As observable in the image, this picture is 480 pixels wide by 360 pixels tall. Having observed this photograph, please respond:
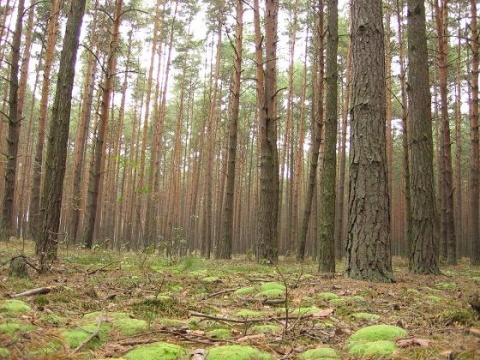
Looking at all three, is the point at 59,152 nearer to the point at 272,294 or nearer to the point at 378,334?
the point at 272,294

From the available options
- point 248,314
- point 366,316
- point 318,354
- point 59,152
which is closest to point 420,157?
point 366,316

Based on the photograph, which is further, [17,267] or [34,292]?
[17,267]

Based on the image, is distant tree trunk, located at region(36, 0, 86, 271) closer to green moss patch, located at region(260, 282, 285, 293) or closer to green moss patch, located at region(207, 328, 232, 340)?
green moss patch, located at region(260, 282, 285, 293)

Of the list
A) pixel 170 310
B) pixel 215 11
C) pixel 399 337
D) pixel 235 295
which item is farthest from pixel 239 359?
pixel 215 11

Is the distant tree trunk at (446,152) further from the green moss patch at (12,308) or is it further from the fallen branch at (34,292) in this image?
the green moss patch at (12,308)

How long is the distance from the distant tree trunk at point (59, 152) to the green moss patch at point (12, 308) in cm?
271

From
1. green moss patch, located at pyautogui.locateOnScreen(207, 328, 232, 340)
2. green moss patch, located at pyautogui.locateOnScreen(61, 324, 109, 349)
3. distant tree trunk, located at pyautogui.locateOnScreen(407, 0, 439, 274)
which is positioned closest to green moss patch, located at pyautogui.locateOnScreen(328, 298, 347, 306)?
green moss patch, located at pyautogui.locateOnScreen(207, 328, 232, 340)

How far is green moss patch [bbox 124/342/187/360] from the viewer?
2.25 meters

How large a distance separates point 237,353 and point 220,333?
0.66 meters

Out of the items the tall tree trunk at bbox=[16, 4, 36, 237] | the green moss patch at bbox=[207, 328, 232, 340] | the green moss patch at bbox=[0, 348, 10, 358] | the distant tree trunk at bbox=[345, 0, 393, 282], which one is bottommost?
the green moss patch at bbox=[207, 328, 232, 340]

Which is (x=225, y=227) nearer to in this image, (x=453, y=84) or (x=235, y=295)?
(x=235, y=295)

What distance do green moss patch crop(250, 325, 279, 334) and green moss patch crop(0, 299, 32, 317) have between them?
1.75 metres

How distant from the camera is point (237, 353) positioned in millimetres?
2260

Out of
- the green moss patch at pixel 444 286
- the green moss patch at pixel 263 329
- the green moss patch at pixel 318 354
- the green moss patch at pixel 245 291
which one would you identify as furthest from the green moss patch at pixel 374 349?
the green moss patch at pixel 444 286
